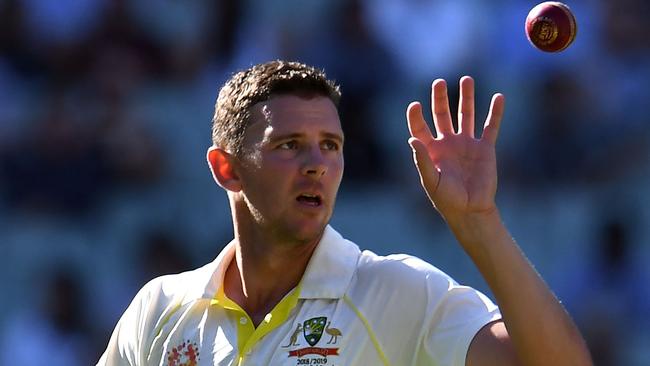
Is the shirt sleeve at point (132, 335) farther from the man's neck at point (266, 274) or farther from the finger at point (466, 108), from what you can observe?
the finger at point (466, 108)

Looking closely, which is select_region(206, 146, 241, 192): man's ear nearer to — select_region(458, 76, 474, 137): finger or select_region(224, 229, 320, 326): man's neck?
select_region(224, 229, 320, 326): man's neck

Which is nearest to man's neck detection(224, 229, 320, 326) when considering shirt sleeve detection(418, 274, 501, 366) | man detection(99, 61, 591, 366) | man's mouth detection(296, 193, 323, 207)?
man detection(99, 61, 591, 366)

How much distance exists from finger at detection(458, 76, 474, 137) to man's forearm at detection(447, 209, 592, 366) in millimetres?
304

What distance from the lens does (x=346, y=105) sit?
10211 millimetres

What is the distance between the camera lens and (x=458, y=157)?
14.6 feet

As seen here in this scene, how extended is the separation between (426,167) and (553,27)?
1.02 metres

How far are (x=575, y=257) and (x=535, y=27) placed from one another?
4.96 metres

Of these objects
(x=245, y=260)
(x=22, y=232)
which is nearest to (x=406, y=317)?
(x=245, y=260)

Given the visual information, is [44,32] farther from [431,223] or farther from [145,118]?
[431,223]

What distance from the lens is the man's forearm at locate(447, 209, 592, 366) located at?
4.17 m

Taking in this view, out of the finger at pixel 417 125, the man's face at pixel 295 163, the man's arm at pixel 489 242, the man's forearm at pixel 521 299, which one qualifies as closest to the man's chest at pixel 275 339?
the man's face at pixel 295 163

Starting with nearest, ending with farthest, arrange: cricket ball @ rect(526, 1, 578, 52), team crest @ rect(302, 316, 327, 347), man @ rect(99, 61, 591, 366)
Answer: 1. man @ rect(99, 61, 591, 366)
2. team crest @ rect(302, 316, 327, 347)
3. cricket ball @ rect(526, 1, 578, 52)

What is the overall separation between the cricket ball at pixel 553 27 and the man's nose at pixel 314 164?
0.94 meters

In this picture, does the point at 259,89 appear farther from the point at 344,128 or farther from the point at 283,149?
the point at 344,128
